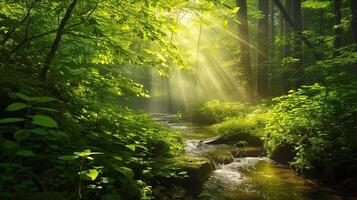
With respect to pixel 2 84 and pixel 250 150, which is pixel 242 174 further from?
pixel 2 84

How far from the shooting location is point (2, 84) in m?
3.50

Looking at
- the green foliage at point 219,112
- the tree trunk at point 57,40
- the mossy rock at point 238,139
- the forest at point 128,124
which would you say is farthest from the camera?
the green foliage at point 219,112

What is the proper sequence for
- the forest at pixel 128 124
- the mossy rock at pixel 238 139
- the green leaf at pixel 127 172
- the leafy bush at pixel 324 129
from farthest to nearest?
1. the mossy rock at pixel 238 139
2. the leafy bush at pixel 324 129
3. the forest at pixel 128 124
4. the green leaf at pixel 127 172

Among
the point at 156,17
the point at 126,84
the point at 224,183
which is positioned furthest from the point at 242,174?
the point at 156,17

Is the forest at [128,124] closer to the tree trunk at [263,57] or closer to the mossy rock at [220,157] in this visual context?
the mossy rock at [220,157]

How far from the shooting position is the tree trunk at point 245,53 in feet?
51.0

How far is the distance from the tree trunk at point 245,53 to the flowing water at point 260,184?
856 centimetres

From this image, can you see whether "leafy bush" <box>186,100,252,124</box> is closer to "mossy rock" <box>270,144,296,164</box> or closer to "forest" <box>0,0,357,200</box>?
"forest" <box>0,0,357,200</box>

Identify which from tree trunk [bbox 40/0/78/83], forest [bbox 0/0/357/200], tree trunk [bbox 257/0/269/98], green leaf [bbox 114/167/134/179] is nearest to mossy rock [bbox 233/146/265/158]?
forest [bbox 0/0/357/200]

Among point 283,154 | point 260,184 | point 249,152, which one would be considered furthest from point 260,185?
point 249,152

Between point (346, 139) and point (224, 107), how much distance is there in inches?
404

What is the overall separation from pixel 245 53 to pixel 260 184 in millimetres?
10830

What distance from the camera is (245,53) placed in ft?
53.6

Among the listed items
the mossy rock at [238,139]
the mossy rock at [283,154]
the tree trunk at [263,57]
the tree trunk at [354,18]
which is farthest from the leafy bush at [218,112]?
the tree trunk at [354,18]
